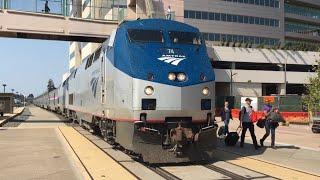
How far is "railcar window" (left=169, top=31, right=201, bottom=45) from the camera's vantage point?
38.0 ft

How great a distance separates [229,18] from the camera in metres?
78.6

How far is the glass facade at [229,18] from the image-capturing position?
75.3 metres

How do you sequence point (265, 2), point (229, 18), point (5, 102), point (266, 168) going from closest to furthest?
point (266, 168) → point (5, 102) → point (229, 18) → point (265, 2)

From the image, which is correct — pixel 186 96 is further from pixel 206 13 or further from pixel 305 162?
pixel 206 13

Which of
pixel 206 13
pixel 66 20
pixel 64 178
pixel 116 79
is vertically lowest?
pixel 64 178

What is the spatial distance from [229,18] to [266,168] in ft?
231

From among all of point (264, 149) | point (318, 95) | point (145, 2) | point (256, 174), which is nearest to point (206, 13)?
point (145, 2)

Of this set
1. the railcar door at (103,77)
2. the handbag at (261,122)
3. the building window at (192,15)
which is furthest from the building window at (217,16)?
the railcar door at (103,77)

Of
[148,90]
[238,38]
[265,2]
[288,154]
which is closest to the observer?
[148,90]

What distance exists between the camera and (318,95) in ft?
62.8

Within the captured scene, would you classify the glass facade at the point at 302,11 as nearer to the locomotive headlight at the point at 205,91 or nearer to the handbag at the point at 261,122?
the handbag at the point at 261,122

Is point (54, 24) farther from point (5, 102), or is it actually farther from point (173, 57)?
point (173, 57)

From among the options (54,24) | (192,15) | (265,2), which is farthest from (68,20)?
(265,2)

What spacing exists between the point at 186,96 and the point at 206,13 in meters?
67.6
